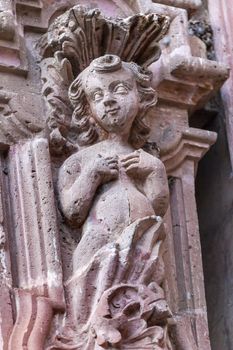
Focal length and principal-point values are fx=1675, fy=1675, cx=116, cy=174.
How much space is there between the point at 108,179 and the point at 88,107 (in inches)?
9.6

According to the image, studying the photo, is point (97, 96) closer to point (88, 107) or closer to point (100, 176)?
point (88, 107)

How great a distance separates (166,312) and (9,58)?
3.01 feet

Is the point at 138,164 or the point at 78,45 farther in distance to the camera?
the point at 78,45

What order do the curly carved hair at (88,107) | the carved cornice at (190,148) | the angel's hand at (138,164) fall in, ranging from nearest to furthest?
1. the angel's hand at (138,164)
2. the curly carved hair at (88,107)
3. the carved cornice at (190,148)

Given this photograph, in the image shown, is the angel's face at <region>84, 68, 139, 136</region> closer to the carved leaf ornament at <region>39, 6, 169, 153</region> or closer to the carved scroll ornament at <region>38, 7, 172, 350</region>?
the carved scroll ornament at <region>38, 7, 172, 350</region>

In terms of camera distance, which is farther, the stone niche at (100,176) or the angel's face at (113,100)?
the angel's face at (113,100)

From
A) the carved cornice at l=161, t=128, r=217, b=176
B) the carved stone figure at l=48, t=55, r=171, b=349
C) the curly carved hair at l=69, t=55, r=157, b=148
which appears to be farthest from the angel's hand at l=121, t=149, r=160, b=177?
the carved cornice at l=161, t=128, r=217, b=176

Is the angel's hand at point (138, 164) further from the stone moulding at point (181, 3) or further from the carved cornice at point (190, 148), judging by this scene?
the stone moulding at point (181, 3)

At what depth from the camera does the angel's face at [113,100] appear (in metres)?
4.44

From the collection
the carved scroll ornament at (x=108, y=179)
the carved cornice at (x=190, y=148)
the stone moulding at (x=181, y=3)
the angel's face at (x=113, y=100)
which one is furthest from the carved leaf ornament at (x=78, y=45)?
the stone moulding at (x=181, y=3)

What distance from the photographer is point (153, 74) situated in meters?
4.81

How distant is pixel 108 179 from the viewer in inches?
172

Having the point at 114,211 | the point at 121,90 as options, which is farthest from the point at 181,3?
the point at 114,211

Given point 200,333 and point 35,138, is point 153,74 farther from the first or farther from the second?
point 200,333
